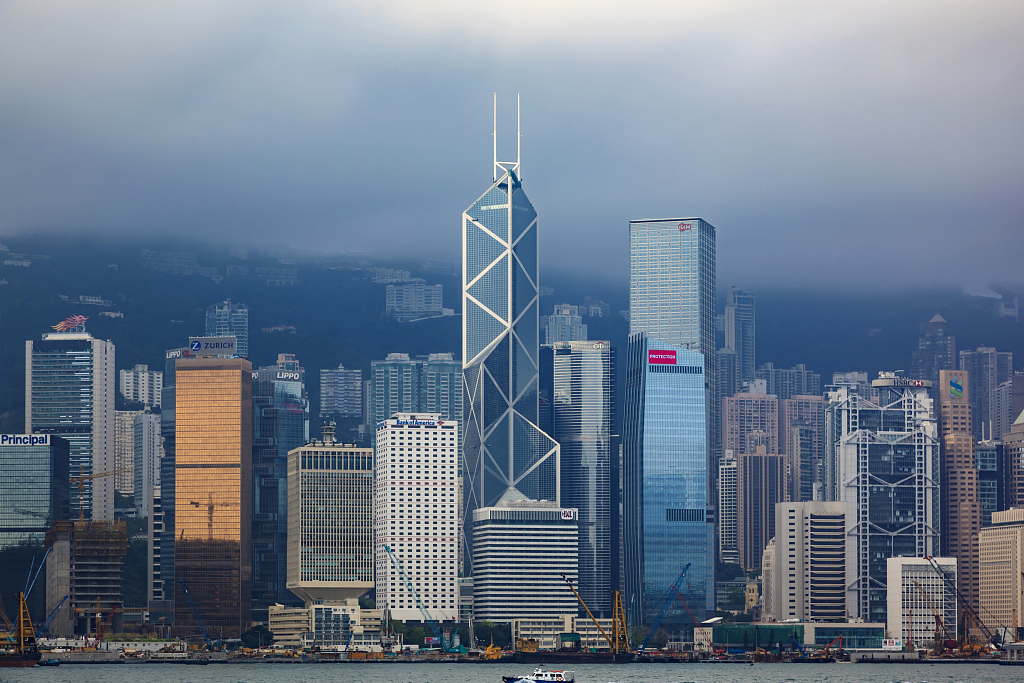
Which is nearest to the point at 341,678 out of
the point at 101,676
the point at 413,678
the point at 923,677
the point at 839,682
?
the point at 413,678

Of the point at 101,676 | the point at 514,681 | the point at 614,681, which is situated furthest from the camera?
the point at 101,676

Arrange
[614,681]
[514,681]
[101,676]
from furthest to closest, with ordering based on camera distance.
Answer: [101,676] < [614,681] < [514,681]

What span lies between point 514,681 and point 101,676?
6552 centimetres

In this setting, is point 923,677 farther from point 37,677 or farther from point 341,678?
point 37,677

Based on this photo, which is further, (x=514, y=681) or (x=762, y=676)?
(x=762, y=676)

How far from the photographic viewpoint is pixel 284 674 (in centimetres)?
19838

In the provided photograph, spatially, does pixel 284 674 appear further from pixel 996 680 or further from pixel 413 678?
pixel 996 680

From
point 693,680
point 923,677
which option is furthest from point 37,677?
point 923,677

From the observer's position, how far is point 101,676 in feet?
625

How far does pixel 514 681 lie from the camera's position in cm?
14750

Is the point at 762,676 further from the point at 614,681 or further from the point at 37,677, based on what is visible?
the point at 37,677

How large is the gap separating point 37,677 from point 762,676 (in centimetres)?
8533

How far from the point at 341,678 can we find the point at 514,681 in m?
44.0

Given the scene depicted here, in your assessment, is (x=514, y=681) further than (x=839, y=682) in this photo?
No
